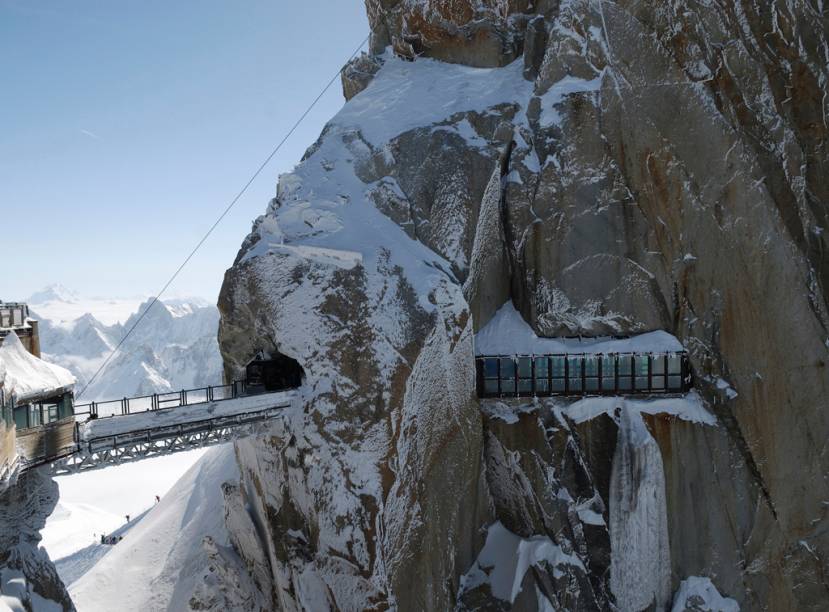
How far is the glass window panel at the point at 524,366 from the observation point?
30.6 metres

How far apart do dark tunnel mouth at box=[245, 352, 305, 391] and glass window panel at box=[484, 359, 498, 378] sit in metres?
9.42

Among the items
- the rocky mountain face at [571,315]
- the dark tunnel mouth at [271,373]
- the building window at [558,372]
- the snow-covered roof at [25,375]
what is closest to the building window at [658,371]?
the rocky mountain face at [571,315]

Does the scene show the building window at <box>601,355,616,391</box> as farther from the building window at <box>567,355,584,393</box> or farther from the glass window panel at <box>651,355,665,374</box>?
the glass window panel at <box>651,355,665,374</box>

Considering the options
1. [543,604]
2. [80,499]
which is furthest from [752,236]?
[80,499]

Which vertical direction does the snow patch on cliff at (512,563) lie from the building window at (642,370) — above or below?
below

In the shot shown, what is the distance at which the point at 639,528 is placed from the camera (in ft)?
94.7

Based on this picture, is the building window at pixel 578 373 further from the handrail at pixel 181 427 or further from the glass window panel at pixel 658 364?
the handrail at pixel 181 427

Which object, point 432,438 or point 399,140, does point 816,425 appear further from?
point 399,140

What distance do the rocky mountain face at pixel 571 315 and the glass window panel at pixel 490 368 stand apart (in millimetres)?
1520

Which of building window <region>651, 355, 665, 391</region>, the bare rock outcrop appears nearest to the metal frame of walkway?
the bare rock outcrop

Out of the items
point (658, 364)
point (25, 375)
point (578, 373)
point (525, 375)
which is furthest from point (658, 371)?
point (25, 375)

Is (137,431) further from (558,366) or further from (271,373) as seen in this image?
(558,366)

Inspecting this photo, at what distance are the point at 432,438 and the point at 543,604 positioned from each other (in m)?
9.81

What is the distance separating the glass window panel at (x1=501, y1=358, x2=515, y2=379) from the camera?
1202 inches
